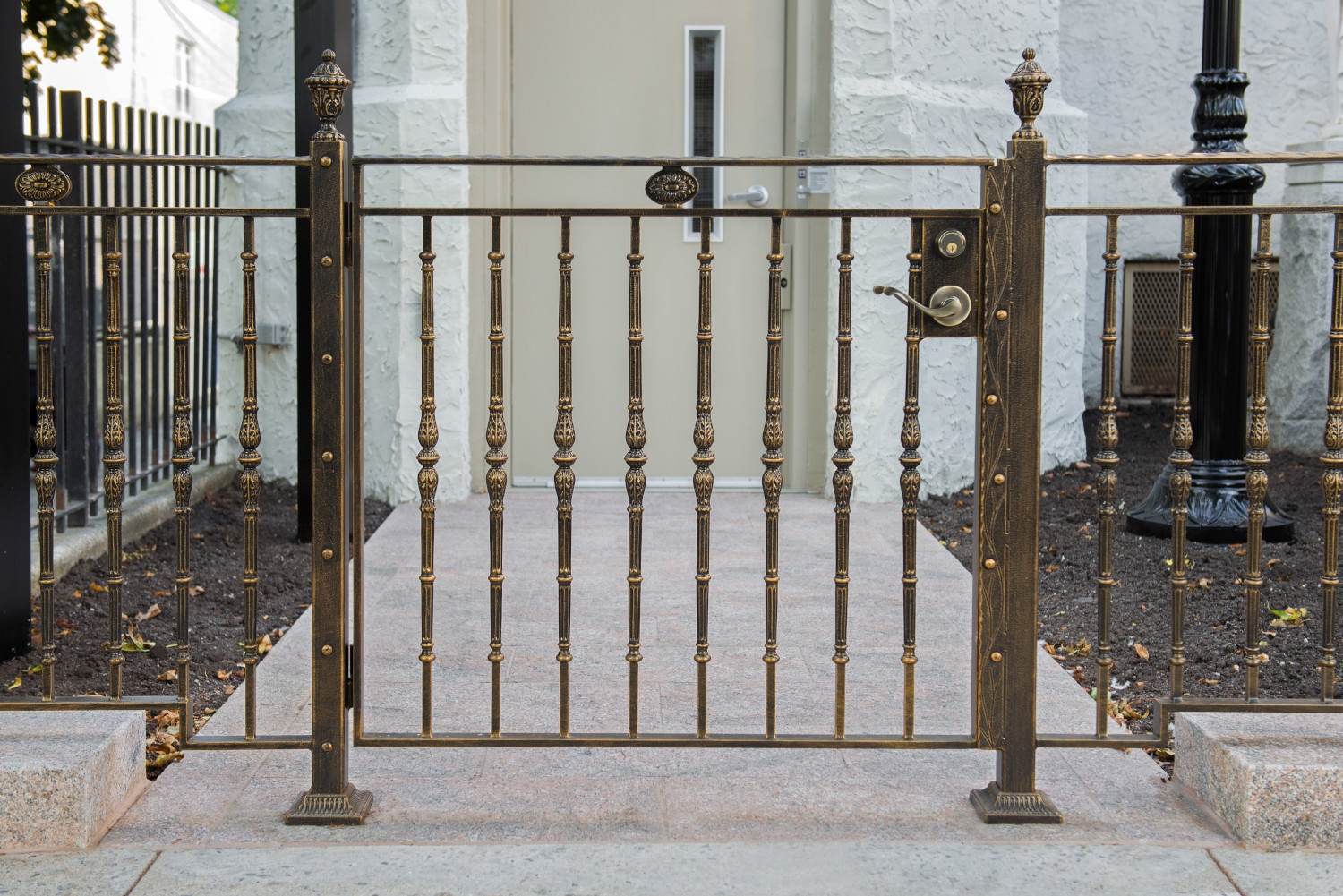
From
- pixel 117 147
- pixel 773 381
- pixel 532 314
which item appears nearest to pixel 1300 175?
pixel 532 314

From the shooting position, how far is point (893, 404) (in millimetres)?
6102

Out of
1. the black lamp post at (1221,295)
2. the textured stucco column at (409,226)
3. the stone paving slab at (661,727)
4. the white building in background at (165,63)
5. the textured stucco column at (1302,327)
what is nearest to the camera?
the stone paving slab at (661,727)

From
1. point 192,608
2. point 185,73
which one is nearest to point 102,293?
point 192,608

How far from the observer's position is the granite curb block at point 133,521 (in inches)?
187

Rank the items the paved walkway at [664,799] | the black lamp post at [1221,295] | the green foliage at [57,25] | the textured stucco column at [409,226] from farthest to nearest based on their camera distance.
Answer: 1. the green foliage at [57,25]
2. the textured stucco column at [409,226]
3. the black lamp post at [1221,295]
4. the paved walkway at [664,799]

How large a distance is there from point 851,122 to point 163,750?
4139 millimetres

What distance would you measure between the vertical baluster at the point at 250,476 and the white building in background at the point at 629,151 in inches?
131

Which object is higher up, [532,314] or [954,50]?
[954,50]

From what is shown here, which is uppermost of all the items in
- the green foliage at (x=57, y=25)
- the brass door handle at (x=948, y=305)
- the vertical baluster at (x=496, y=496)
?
the green foliage at (x=57, y=25)

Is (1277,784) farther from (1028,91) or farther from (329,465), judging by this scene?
(329,465)

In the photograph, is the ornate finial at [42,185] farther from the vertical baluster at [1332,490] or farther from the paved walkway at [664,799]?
the vertical baluster at [1332,490]

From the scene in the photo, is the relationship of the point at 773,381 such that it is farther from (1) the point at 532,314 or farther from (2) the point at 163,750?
(1) the point at 532,314

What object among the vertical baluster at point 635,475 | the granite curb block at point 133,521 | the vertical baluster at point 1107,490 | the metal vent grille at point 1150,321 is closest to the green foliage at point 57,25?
the granite curb block at point 133,521

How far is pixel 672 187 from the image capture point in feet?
8.46
